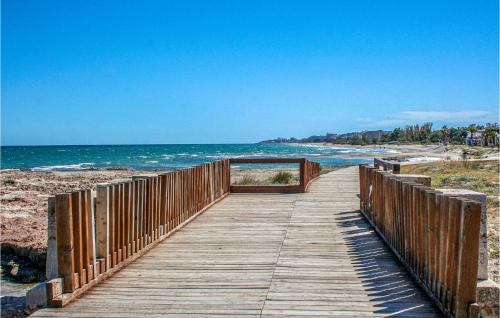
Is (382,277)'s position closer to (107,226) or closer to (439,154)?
(107,226)

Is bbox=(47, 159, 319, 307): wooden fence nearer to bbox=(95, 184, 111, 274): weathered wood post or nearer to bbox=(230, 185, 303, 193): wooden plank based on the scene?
bbox=(95, 184, 111, 274): weathered wood post

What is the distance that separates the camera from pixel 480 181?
2064 cm

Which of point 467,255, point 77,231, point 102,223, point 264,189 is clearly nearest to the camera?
point 467,255

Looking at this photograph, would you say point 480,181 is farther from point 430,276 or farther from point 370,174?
point 430,276

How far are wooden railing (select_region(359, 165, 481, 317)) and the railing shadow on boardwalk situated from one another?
0.13 meters

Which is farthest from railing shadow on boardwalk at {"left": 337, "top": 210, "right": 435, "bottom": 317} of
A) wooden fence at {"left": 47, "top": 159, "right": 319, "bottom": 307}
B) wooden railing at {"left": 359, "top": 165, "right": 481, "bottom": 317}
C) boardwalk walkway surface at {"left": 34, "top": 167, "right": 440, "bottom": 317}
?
wooden fence at {"left": 47, "top": 159, "right": 319, "bottom": 307}

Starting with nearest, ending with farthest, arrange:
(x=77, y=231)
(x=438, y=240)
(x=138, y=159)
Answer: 1. (x=438, y=240)
2. (x=77, y=231)
3. (x=138, y=159)

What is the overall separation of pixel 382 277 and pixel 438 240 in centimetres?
119

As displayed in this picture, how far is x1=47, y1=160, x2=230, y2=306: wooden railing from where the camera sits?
16.3 feet

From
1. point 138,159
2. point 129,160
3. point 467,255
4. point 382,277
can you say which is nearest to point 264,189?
point 382,277

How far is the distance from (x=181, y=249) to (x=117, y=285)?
6.31 ft

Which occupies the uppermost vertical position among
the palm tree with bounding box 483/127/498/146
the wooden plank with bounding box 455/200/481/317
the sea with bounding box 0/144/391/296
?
the palm tree with bounding box 483/127/498/146

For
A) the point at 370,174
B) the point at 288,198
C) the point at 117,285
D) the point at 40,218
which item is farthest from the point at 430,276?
the point at 40,218

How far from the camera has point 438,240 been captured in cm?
481
